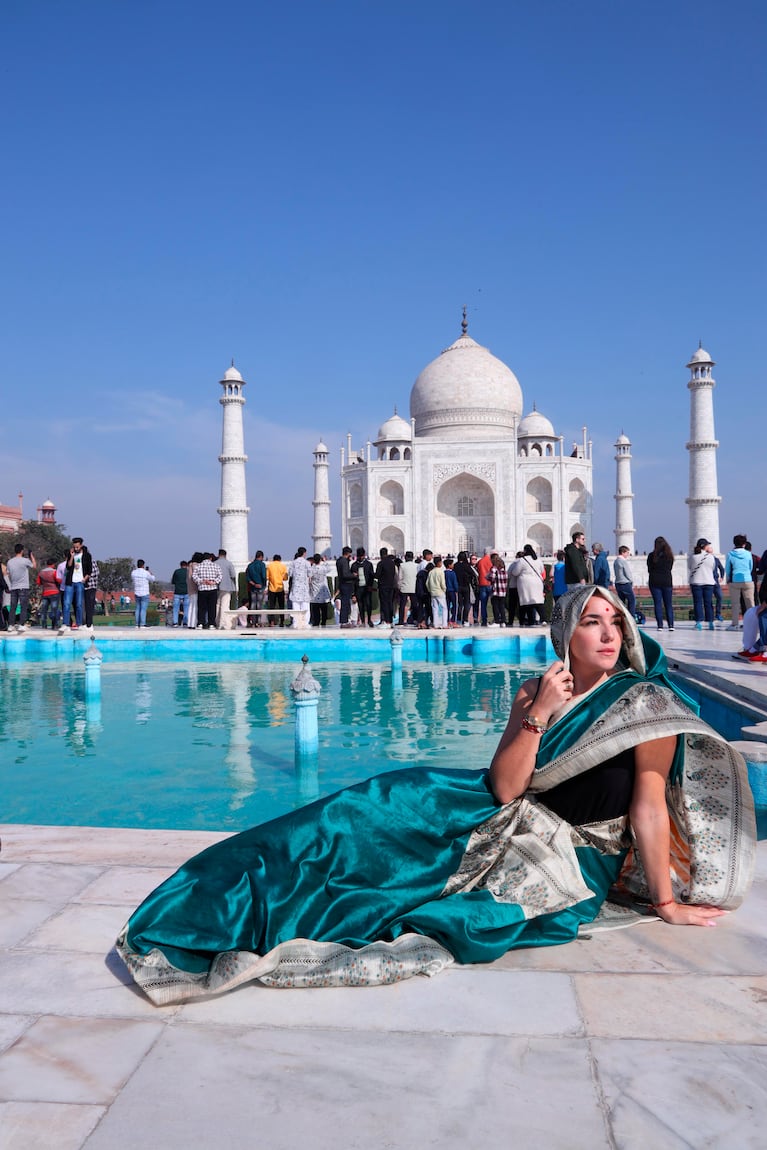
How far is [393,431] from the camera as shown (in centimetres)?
3388

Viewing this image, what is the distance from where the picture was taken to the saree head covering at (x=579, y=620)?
7.01 ft

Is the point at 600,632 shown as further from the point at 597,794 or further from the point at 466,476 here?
the point at 466,476

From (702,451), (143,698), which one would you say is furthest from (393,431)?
(143,698)

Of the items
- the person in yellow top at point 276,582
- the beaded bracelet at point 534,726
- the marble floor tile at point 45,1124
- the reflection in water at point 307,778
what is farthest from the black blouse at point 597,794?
the person in yellow top at point 276,582

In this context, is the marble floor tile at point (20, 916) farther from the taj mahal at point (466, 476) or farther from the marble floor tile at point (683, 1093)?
the taj mahal at point (466, 476)

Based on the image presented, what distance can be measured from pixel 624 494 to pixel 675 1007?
3350cm

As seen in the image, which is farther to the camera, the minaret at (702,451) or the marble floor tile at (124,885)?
the minaret at (702,451)

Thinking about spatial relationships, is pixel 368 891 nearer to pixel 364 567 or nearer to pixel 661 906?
pixel 661 906

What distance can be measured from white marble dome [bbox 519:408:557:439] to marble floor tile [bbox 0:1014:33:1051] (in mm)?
33995

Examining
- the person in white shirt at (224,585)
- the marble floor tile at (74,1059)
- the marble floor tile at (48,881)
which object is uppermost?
the person in white shirt at (224,585)

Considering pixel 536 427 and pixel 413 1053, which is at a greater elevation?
pixel 536 427

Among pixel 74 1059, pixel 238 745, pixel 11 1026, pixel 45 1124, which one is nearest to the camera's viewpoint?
pixel 45 1124

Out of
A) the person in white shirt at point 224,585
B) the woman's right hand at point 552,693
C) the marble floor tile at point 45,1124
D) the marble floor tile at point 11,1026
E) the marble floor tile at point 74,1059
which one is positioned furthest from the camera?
the person in white shirt at point 224,585

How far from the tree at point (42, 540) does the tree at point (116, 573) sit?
2.12 meters
